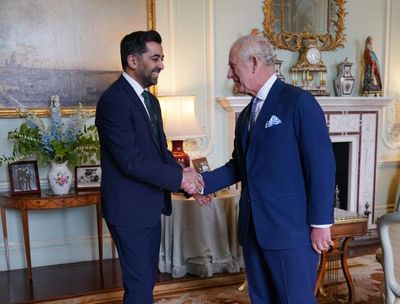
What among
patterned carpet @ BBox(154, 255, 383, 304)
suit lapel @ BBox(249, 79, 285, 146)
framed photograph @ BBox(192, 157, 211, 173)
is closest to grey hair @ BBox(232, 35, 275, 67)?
suit lapel @ BBox(249, 79, 285, 146)

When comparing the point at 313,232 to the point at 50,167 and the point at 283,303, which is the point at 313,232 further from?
the point at 50,167

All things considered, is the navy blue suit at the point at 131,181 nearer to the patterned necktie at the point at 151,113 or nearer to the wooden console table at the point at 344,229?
the patterned necktie at the point at 151,113

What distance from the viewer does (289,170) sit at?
168cm

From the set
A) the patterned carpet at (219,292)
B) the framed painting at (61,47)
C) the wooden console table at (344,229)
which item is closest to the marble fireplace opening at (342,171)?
the patterned carpet at (219,292)

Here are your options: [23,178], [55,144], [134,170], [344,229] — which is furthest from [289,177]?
[23,178]

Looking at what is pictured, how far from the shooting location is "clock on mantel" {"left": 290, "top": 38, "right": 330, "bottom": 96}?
4.36 metres

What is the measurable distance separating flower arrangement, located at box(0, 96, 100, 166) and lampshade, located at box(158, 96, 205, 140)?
0.63 m

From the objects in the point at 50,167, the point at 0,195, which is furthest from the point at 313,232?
the point at 0,195

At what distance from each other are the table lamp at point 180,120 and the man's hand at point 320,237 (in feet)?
6.53

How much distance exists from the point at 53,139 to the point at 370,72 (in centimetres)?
324

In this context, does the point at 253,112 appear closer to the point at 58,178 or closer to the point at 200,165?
the point at 200,165

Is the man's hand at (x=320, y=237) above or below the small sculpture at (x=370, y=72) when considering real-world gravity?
below

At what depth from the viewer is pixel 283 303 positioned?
68.4 inches

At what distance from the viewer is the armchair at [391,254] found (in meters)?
1.69
